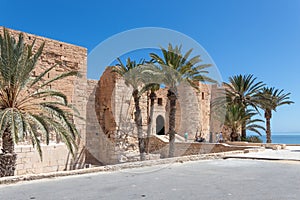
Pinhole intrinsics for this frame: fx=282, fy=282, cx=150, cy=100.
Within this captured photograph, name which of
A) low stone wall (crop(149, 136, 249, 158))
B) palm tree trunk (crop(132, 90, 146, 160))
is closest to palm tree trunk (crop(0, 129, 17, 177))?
palm tree trunk (crop(132, 90, 146, 160))

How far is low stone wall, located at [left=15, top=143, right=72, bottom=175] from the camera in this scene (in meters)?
11.1

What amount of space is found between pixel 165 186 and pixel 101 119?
1256cm

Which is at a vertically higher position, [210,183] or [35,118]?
[35,118]

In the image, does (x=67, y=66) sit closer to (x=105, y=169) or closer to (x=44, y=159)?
(x=44, y=159)

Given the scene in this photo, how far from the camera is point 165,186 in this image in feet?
17.0

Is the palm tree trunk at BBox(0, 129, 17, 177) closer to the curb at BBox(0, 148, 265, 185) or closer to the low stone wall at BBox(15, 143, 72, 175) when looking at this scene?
the curb at BBox(0, 148, 265, 185)

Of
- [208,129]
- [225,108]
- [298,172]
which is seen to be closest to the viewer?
[298,172]

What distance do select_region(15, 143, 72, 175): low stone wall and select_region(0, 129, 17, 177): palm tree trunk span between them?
3.03 metres

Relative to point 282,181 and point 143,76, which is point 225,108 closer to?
point 143,76

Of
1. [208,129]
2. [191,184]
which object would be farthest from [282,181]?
[208,129]

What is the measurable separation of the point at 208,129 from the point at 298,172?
65.0ft

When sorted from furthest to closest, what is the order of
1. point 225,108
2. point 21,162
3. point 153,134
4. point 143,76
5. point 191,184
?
point 225,108 → point 153,134 → point 143,76 → point 21,162 → point 191,184

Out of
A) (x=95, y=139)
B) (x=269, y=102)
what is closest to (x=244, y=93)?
(x=269, y=102)

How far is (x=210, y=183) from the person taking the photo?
18.0ft
